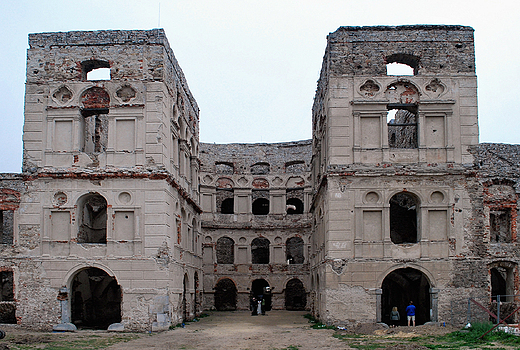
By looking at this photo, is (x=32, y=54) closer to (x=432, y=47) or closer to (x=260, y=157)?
(x=432, y=47)

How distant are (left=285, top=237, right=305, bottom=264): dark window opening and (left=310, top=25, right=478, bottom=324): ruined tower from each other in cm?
1714

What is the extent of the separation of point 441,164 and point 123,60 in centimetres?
1230

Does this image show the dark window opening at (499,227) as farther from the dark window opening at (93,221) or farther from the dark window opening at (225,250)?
the dark window opening at (225,250)

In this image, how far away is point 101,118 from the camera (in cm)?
2639

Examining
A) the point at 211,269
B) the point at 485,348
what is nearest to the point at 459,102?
the point at 485,348

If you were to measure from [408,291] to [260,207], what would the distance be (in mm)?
16855

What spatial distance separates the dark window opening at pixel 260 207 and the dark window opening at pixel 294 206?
67.1 inches

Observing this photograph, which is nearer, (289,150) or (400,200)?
(400,200)

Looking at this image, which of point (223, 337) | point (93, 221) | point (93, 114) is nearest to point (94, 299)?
point (93, 221)

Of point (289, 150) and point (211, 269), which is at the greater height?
point (289, 150)

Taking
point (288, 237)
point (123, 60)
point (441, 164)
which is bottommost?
point (288, 237)

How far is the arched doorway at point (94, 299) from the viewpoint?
24.1 metres

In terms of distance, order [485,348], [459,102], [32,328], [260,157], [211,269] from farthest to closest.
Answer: [260,157], [211,269], [459,102], [32,328], [485,348]

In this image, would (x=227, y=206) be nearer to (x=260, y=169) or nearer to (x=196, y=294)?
(x=260, y=169)
